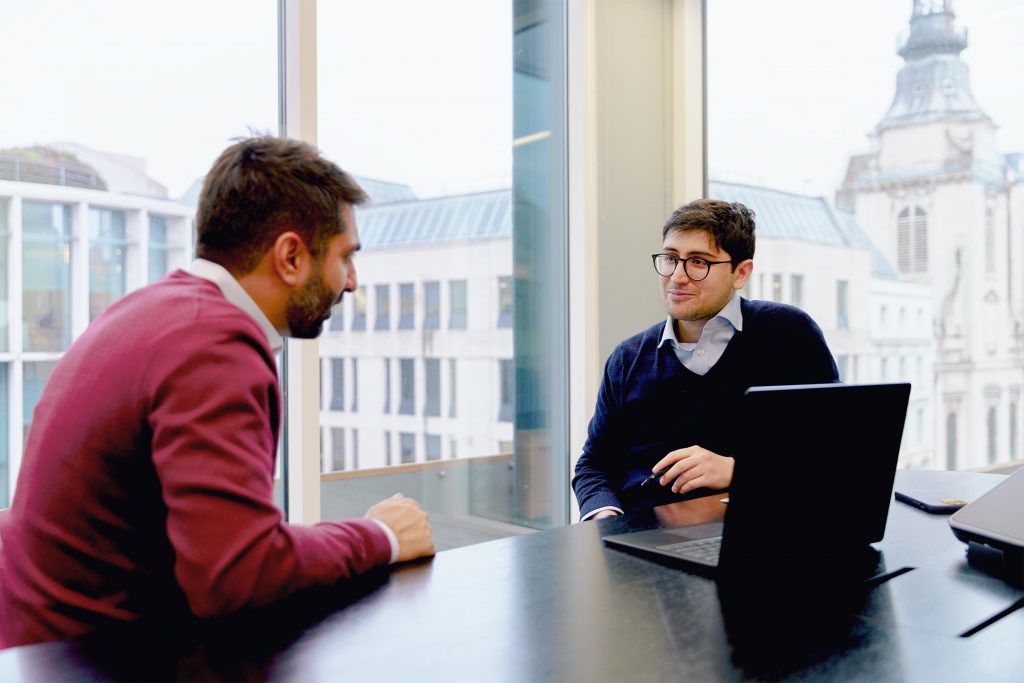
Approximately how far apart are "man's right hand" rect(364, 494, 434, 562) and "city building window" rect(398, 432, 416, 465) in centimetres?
187

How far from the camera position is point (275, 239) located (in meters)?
1.29

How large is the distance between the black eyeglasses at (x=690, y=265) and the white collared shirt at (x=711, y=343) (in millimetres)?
107

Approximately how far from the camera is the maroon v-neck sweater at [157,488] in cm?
102

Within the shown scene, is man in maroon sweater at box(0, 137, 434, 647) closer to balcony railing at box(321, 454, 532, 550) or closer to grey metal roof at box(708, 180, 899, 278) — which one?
balcony railing at box(321, 454, 532, 550)

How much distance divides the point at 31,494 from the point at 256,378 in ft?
1.12

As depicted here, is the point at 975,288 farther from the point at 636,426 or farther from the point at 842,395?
the point at 842,395

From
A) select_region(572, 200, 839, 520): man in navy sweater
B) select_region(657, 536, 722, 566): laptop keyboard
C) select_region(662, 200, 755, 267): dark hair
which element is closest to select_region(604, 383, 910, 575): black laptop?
select_region(657, 536, 722, 566): laptop keyboard

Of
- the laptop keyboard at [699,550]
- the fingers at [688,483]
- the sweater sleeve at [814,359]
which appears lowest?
the laptop keyboard at [699,550]

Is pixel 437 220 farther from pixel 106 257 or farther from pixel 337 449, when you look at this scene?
pixel 106 257

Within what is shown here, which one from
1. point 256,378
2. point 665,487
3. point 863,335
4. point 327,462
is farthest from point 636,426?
point 863,335

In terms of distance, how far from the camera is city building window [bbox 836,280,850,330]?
3.62 metres

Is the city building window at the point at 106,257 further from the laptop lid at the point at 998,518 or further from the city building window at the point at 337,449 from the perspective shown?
the laptop lid at the point at 998,518

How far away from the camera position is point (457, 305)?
335 cm

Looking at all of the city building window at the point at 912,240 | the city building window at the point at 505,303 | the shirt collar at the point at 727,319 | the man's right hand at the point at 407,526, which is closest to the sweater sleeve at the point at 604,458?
the shirt collar at the point at 727,319
